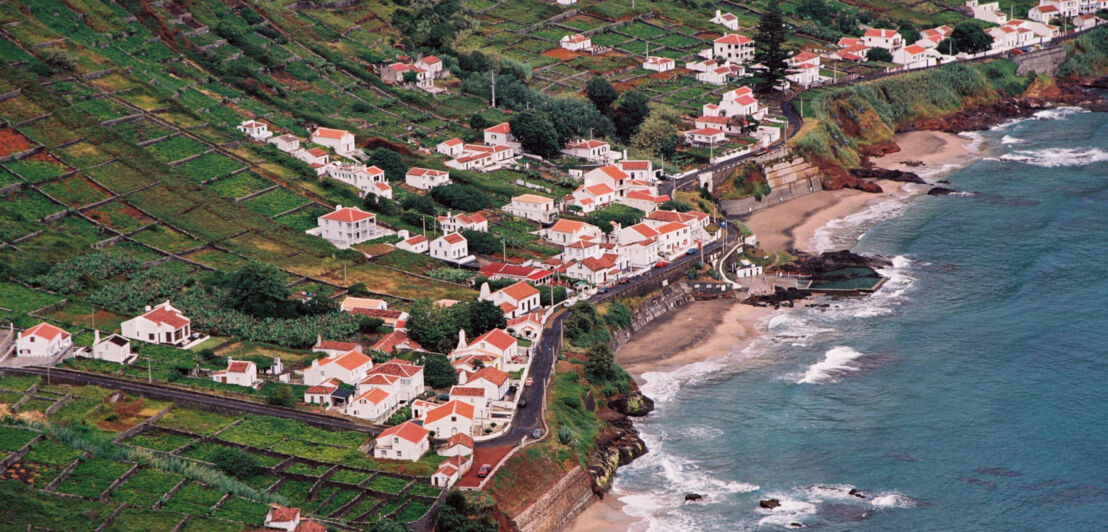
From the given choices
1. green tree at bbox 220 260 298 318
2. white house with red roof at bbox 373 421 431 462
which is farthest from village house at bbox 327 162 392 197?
white house with red roof at bbox 373 421 431 462

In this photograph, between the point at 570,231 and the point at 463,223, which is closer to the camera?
the point at 570,231

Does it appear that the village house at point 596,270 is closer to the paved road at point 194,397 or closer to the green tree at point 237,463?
the paved road at point 194,397

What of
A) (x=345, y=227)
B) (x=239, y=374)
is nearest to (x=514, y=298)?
(x=345, y=227)

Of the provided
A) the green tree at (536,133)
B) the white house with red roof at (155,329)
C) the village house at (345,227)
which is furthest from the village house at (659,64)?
the white house with red roof at (155,329)

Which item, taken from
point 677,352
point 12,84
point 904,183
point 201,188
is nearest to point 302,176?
point 201,188

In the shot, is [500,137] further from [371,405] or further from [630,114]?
[371,405]

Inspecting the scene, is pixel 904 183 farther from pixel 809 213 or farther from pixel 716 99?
pixel 716 99

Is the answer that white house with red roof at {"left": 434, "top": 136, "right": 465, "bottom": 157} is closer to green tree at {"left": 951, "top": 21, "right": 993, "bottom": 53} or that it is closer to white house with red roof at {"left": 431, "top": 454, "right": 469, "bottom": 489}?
white house with red roof at {"left": 431, "top": 454, "right": 469, "bottom": 489}
